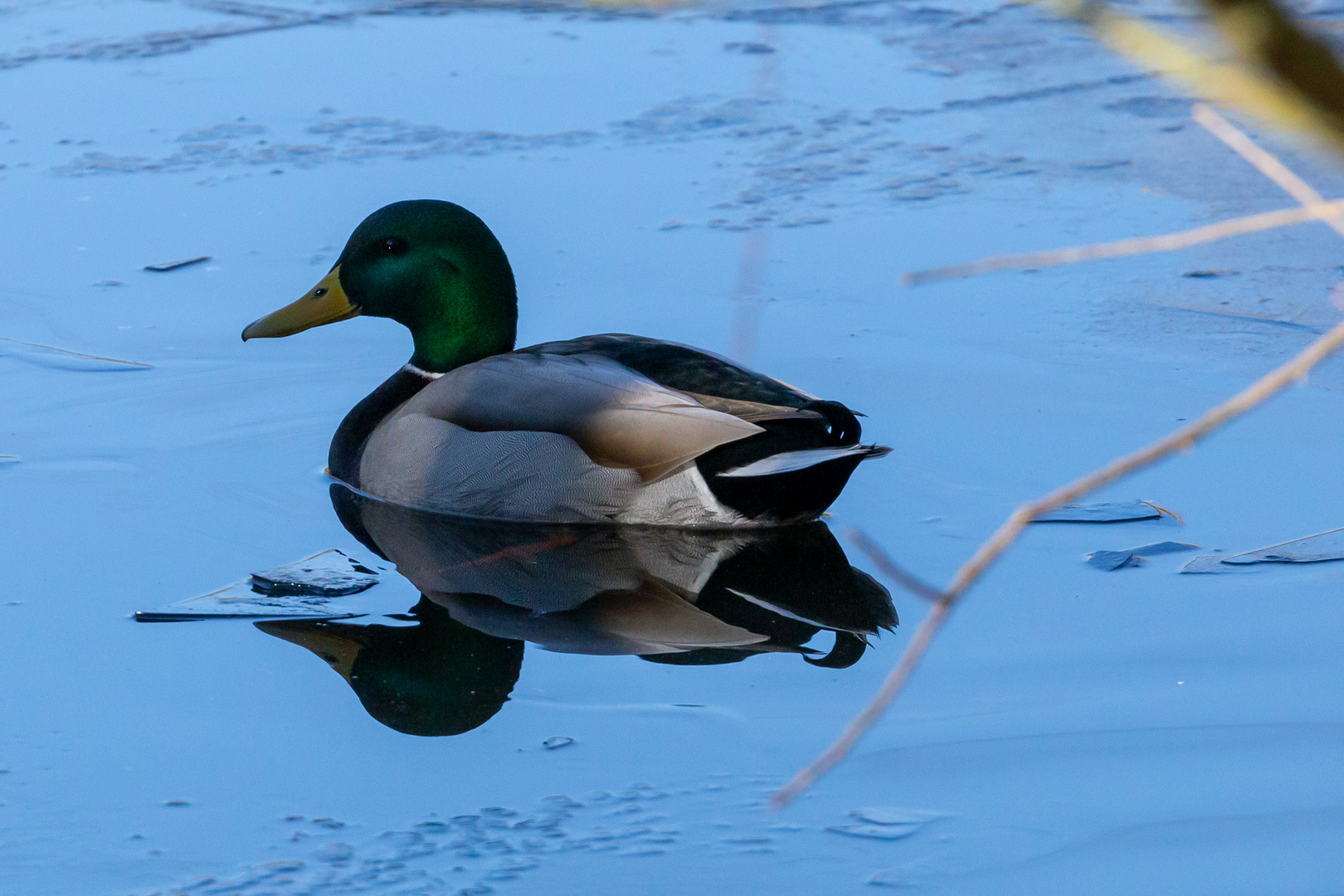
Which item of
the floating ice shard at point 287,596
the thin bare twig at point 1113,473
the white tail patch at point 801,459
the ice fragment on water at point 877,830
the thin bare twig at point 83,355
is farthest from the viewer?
the thin bare twig at point 83,355

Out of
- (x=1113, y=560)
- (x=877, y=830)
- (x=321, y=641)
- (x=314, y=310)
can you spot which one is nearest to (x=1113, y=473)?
(x=877, y=830)

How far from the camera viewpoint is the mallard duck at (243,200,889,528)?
4090 mm

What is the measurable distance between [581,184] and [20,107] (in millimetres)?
2834

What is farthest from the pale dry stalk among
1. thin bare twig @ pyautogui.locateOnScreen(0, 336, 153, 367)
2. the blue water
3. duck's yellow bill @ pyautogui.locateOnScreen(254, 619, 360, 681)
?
thin bare twig @ pyautogui.locateOnScreen(0, 336, 153, 367)

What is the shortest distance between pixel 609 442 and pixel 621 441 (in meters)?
0.04

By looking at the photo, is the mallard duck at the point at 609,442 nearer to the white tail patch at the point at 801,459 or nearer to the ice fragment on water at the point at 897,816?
the white tail patch at the point at 801,459

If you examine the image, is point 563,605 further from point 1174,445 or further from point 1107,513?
point 1174,445

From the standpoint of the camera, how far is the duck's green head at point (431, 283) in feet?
15.5

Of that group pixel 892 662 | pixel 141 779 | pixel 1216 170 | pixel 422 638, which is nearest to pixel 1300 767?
pixel 892 662

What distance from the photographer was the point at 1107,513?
4.14 meters

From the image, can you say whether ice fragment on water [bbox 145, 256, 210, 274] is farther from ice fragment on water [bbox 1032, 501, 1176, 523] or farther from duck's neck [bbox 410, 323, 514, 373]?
ice fragment on water [bbox 1032, 501, 1176, 523]

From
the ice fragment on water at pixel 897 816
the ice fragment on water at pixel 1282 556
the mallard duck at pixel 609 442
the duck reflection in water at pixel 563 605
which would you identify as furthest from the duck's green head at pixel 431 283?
the ice fragment on water at pixel 897 816

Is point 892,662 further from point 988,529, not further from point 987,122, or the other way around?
point 987,122

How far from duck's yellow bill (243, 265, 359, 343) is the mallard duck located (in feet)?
1.28
